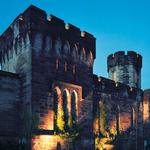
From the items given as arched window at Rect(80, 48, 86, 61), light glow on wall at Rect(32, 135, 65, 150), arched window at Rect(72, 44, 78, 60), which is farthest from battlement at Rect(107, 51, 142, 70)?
light glow on wall at Rect(32, 135, 65, 150)

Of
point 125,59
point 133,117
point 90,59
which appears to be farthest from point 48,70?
point 125,59

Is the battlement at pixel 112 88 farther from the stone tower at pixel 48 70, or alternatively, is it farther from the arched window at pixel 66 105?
the arched window at pixel 66 105

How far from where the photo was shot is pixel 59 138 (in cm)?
1537

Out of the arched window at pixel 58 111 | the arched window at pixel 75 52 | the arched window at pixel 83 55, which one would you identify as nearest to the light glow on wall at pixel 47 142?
the arched window at pixel 58 111

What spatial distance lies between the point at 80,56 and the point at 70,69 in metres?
1.31

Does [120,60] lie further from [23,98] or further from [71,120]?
[23,98]

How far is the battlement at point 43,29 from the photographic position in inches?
604

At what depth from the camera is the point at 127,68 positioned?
25984 millimetres

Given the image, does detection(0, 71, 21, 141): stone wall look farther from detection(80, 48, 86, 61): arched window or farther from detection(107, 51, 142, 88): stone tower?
detection(107, 51, 142, 88): stone tower

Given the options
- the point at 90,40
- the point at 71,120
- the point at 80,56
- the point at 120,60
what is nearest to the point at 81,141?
the point at 71,120

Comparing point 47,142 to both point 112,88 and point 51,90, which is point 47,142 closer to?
point 51,90

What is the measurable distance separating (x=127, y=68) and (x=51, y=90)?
12.2m

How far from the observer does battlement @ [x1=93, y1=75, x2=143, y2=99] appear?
19.5 m

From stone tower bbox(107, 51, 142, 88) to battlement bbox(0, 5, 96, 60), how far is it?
8147 millimetres
